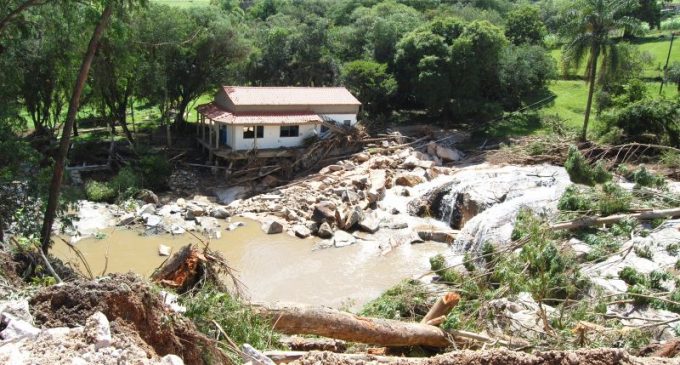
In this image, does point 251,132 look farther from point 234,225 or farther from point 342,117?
point 234,225

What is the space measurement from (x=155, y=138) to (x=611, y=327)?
28214 millimetres

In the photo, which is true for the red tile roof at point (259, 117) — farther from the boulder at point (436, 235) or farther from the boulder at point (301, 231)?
the boulder at point (436, 235)

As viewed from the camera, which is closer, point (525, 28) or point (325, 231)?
point (325, 231)

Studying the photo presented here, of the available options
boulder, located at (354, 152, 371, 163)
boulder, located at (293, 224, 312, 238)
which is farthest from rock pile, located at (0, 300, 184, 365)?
boulder, located at (354, 152, 371, 163)

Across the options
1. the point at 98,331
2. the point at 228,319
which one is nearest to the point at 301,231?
the point at 228,319

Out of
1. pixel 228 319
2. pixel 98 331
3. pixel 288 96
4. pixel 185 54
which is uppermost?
pixel 185 54

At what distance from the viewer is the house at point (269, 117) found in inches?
1128

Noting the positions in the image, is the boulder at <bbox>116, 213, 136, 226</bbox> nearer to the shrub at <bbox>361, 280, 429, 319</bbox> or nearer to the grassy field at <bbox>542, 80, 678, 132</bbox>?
the shrub at <bbox>361, 280, 429, 319</bbox>

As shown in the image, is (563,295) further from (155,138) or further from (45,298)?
(155,138)

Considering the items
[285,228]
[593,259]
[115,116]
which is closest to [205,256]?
[593,259]

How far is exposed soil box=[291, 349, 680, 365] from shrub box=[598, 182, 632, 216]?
980 cm

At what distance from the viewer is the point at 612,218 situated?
15859mm

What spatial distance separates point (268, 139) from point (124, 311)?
23432 millimetres

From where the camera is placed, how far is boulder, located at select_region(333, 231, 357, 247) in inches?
875
